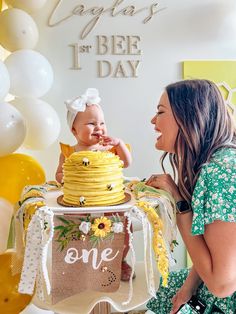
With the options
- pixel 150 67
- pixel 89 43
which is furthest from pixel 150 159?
pixel 89 43

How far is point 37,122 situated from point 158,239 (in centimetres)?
100

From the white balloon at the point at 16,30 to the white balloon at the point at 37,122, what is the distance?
10.6 inches

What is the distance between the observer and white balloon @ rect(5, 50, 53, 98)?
194 cm

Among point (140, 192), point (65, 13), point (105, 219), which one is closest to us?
point (105, 219)

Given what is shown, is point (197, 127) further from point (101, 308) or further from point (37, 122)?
point (37, 122)

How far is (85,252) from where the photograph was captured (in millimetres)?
1308

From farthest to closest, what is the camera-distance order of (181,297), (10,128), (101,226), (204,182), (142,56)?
(142,56)
(10,128)
(181,297)
(204,182)
(101,226)

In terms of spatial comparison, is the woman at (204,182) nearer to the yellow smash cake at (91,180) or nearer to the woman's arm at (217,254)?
the woman's arm at (217,254)

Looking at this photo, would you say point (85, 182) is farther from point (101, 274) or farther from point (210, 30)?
point (210, 30)

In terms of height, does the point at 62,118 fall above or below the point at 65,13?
below

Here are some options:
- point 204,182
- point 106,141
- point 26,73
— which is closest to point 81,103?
point 106,141

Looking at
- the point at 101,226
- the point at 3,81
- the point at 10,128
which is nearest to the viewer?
the point at 101,226

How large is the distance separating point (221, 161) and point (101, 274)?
1.75 ft

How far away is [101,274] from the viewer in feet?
4.41
